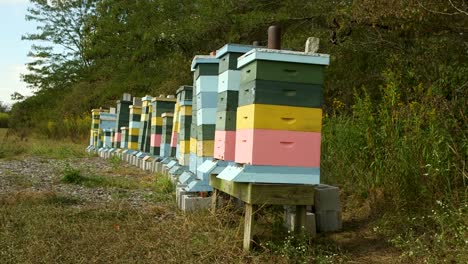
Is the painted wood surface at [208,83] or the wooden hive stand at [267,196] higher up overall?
the painted wood surface at [208,83]

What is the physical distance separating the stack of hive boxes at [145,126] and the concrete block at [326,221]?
5.63m

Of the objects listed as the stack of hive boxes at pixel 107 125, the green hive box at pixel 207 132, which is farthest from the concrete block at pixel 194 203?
the stack of hive boxes at pixel 107 125

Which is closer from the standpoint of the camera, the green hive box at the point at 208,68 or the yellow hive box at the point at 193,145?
the green hive box at the point at 208,68

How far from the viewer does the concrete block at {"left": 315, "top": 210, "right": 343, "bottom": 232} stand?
A: 393 cm

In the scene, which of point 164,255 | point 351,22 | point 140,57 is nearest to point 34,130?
point 140,57

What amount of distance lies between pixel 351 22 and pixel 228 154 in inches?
196

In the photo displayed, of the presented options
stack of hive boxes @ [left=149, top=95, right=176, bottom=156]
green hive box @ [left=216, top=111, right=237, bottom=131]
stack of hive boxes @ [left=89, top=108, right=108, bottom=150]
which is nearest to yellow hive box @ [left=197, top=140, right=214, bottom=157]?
green hive box @ [left=216, top=111, right=237, bottom=131]

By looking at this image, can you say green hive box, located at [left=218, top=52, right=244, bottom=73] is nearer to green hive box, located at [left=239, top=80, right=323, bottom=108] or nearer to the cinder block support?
green hive box, located at [left=239, top=80, right=323, bottom=108]

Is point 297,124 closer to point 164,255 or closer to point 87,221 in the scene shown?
point 164,255

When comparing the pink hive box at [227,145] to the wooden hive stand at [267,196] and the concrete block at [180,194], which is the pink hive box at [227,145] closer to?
the wooden hive stand at [267,196]

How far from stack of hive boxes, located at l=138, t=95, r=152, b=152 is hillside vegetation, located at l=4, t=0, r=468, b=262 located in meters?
2.57

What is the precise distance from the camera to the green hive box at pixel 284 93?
10.3 feet

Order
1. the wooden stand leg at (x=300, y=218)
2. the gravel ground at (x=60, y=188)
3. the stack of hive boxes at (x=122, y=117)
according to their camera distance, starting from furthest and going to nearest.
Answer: the stack of hive boxes at (x=122, y=117) < the gravel ground at (x=60, y=188) < the wooden stand leg at (x=300, y=218)

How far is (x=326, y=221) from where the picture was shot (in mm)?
3936
